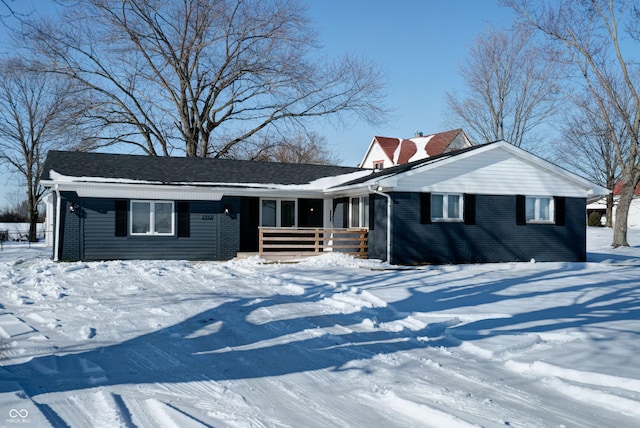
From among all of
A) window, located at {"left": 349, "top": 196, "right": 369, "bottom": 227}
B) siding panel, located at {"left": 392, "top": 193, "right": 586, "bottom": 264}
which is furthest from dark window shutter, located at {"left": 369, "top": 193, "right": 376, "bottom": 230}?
siding panel, located at {"left": 392, "top": 193, "right": 586, "bottom": 264}

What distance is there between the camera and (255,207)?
20172 mm

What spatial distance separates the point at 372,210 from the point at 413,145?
3058 cm

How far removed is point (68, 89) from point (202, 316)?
2521 cm

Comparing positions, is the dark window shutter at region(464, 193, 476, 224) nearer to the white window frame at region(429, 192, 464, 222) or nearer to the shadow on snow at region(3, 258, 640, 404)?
the white window frame at region(429, 192, 464, 222)

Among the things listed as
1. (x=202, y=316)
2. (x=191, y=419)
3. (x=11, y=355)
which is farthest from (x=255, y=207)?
(x=191, y=419)

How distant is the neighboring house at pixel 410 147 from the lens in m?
43.8

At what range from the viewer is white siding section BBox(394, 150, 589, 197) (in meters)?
17.6

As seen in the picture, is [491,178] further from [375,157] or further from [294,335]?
[375,157]

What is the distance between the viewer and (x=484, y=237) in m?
18.3

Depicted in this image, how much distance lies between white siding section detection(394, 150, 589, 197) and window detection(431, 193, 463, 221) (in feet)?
0.84

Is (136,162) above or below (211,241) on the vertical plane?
above

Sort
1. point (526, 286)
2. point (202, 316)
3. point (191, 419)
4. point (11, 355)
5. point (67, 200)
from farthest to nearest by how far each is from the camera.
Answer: point (67, 200)
point (526, 286)
point (202, 316)
point (11, 355)
point (191, 419)

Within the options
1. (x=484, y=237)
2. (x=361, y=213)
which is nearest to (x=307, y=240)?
(x=361, y=213)

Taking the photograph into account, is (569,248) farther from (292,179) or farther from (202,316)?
(202,316)
